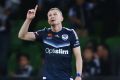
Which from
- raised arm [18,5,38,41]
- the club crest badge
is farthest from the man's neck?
raised arm [18,5,38,41]

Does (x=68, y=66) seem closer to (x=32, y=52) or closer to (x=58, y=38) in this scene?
(x=58, y=38)

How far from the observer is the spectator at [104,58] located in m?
14.3

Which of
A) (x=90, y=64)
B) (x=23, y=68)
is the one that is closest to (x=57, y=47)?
(x=90, y=64)

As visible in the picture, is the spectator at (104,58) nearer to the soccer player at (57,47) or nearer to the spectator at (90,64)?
the spectator at (90,64)

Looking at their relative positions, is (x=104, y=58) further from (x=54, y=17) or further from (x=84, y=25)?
(x=54, y=17)

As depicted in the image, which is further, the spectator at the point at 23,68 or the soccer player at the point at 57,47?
the spectator at the point at 23,68

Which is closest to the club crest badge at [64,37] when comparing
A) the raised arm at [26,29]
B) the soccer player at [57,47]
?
the soccer player at [57,47]

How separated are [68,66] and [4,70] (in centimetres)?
585

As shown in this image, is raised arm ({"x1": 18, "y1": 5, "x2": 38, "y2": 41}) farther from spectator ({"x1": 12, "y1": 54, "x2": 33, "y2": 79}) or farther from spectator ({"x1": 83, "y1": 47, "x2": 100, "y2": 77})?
spectator ({"x1": 12, "y1": 54, "x2": 33, "y2": 79})

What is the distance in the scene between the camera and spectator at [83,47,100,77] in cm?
1382

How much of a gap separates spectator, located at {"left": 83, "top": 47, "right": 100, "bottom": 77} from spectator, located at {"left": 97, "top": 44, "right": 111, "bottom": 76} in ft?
0.76

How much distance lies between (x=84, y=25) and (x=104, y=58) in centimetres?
152

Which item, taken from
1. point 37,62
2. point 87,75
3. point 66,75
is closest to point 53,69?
point 66,75

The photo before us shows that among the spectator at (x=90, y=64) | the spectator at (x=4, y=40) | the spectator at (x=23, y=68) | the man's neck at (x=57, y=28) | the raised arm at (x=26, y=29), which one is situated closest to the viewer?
the raised arm at (x=26, y=29)
